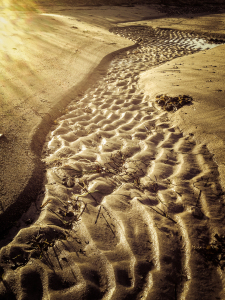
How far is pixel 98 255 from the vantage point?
1.22m

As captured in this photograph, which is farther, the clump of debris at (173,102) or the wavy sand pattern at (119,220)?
the clump of debris at (173,102)

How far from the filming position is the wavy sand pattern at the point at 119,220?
1.10m

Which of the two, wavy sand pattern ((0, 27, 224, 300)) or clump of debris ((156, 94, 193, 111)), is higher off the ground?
clump of debris ((156, 94, 193, 111))

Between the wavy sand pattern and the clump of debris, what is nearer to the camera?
the wavy sand pattern

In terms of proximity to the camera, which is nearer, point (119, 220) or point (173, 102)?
point (119, 220)

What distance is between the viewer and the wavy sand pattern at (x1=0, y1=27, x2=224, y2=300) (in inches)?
43.2

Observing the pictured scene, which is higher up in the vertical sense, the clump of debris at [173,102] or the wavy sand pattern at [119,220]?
the clump of debris at [173,102]

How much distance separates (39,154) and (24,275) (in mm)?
1289

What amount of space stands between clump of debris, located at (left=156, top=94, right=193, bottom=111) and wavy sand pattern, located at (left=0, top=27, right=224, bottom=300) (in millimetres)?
470

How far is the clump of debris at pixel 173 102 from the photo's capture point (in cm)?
284

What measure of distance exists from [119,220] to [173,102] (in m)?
2.33

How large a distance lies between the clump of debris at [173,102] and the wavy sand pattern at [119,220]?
470mm

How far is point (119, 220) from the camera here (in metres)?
1.43

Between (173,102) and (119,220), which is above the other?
(173,102)
